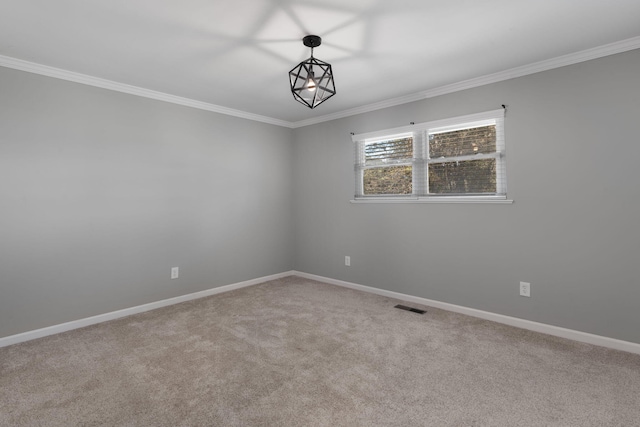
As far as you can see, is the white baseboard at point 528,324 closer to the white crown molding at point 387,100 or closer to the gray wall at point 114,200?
the gray wall at point 114,200

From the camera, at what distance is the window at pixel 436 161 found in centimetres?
313

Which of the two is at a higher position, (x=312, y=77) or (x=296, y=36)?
(x=296, y=36)

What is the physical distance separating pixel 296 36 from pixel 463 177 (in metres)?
2.15

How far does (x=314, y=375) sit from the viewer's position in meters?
2.15

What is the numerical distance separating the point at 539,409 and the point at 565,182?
188cm

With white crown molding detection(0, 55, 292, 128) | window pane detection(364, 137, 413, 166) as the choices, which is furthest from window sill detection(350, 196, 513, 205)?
white crown molding detection(0, 55, 292, 128)

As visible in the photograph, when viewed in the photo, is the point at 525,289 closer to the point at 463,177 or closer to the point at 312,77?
the point at 463,177

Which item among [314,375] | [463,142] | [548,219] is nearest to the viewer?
[314,375]

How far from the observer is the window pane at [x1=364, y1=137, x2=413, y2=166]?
12.4ft

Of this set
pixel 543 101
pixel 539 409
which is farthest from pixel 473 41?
pixel 539 409

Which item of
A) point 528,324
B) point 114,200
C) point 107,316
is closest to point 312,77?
point 114,200

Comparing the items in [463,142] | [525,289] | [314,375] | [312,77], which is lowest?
[314,375]

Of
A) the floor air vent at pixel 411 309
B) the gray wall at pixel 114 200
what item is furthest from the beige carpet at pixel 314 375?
the gray wall at pixel 114 200

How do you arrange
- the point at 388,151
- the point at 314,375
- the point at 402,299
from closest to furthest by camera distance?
the point at 314,375
the point at 402,299
the point at 388,151
